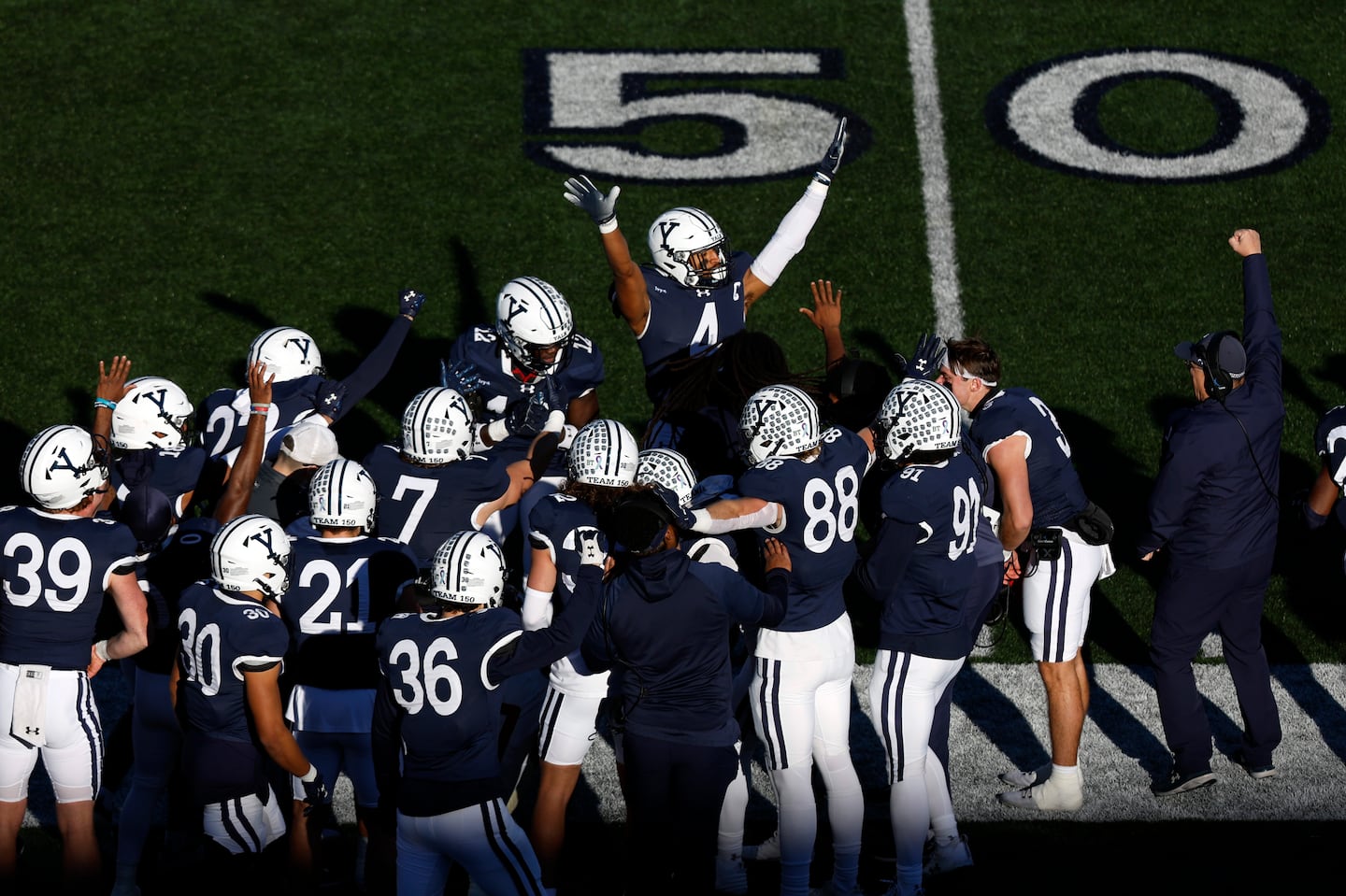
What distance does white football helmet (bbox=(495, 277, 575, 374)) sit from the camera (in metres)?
7.79

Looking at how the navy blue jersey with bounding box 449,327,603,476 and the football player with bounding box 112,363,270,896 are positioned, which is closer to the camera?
the football player with bounding box 112,363,270,896

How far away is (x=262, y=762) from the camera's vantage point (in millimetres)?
6426

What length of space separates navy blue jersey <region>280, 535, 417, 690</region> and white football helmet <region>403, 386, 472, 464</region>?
1.81 ft

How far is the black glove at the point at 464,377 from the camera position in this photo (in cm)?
805

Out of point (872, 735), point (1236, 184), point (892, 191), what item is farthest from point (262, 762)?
point (1236, 184)

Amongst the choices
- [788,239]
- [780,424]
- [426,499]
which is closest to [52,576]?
[426,499]

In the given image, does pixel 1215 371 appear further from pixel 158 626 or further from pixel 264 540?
pixel 158 626

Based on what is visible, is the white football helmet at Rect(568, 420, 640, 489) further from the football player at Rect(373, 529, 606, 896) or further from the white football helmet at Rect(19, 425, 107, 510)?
the white football helmet at Rect(19, 425, 107, 510)

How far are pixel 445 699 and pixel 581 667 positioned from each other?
0.87 metres

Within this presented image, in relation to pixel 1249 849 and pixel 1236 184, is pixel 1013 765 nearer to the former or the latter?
pixel 1249 849

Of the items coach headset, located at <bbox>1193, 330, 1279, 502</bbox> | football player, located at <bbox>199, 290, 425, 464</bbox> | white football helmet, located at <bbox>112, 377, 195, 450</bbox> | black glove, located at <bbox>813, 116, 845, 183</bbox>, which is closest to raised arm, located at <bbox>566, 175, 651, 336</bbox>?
black glove, located at <bbox>813, 116, 845, 183</bbox>

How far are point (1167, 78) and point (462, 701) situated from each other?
942cm

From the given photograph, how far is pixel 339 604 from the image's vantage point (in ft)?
21.3

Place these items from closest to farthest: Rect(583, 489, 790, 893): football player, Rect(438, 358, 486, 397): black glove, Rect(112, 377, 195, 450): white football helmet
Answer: Rect(583, 489, 790, 893): football player
Rect(112, 377, 195, 450): white football helmet
Rect(438, 358, 486, 397): black glove
